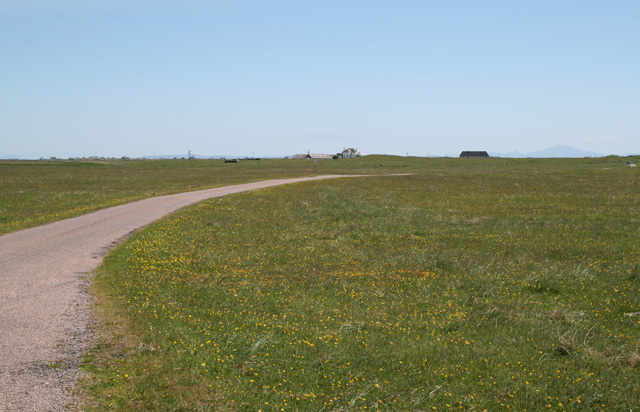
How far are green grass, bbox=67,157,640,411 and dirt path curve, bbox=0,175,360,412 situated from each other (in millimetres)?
463

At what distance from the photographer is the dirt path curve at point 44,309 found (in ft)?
24.4

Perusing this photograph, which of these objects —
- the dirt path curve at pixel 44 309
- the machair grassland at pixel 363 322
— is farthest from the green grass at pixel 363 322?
the dirt path curve at pixel 44 309

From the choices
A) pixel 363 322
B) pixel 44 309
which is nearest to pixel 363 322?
pixel 363 322

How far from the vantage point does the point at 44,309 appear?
36.0ft

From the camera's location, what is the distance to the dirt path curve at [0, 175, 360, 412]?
7445mm

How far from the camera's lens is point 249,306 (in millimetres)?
12352

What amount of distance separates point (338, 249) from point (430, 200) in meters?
23.2

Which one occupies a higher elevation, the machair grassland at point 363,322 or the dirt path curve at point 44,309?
the dirt path curve at point 44,309

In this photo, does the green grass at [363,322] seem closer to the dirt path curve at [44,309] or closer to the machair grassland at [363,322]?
the machair grassland at [363,322]

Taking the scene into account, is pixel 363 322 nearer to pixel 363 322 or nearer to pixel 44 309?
pixel 363 322

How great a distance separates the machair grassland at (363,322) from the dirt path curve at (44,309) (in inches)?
19.8

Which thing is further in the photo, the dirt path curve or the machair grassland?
the machair grassland

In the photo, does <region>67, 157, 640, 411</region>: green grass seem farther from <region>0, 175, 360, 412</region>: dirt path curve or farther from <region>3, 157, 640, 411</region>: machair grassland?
<region>0, 175, 360, 412</region>: dirt path curve

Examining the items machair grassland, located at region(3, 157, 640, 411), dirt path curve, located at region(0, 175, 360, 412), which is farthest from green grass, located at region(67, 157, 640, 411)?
dirt path curve, located at region(0, 175, 360, 412)
